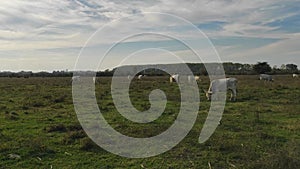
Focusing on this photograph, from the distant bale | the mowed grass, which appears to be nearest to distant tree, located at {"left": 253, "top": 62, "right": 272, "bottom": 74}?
the mowed grass

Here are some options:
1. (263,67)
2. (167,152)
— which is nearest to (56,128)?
(167,152)

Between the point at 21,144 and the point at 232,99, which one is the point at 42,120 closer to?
the point at 21,144

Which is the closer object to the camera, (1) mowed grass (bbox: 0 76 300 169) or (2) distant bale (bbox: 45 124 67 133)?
(1) mowed grass (bbox: 0 76 300 169)

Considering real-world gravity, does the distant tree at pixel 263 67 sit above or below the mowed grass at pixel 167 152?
above

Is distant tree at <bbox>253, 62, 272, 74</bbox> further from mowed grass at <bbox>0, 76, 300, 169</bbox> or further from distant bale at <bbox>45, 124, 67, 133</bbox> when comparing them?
distant bale at <bbox>45, 124, 67, 133</bbox>

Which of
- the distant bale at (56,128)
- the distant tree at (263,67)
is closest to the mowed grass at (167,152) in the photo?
the distant bale at (56,128)

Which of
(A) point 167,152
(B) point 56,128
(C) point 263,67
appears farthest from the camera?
(C) point 263,67

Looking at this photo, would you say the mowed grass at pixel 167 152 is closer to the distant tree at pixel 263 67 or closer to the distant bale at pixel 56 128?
the distant bale at pixel 56 128

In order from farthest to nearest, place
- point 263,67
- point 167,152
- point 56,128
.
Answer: point 263,67
point 56,128
point 167,152

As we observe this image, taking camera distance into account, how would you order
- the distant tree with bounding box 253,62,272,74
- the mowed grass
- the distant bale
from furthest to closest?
the distant tree with bounding box 253,62,272,74
the distant bale
the mowed grass

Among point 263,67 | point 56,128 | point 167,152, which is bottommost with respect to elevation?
point 167,152

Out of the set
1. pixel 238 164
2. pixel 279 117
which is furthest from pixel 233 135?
pixel 279 117

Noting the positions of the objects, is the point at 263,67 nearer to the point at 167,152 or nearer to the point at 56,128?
the point at 56,128

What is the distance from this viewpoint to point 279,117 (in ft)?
40.1
